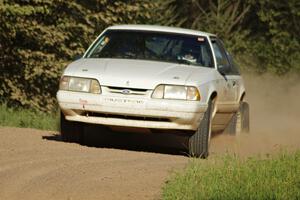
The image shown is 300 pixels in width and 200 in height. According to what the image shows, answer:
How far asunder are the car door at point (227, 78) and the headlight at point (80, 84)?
189 cm

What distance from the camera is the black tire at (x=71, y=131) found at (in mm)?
11320

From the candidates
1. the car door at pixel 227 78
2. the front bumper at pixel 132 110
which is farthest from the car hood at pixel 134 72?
the car door at pixel 227 78

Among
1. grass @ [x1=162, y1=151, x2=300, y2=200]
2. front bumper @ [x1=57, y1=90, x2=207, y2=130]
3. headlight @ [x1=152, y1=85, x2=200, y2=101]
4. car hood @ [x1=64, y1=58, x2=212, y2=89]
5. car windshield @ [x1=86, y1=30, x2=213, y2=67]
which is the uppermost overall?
car windshield @ [x1=86, y1=30, x2=213, y2=67]

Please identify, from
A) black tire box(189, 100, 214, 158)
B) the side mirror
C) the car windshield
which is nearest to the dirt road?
black tire box(189, 100, 214, 158)

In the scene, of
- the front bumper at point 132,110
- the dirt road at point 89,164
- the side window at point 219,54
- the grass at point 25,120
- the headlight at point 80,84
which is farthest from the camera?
the grass at point 25,120

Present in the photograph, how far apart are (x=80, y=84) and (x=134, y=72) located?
64 centimetres

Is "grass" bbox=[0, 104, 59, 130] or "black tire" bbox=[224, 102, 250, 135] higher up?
"black tire" bbox=[224, 102, 250, 135]

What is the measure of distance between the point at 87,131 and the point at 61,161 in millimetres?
2899

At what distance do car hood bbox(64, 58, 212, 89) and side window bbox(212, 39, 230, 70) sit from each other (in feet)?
2.72

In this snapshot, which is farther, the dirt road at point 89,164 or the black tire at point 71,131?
the black tire at point 71,131

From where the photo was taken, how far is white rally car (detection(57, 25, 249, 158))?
1053 centimetres

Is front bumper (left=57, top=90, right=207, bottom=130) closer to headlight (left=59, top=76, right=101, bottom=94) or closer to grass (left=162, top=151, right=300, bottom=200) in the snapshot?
headlight (left=59, top=76, right=101, bottom=94)

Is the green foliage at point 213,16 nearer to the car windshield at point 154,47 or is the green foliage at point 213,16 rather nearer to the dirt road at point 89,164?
the dirt road at point 89,164

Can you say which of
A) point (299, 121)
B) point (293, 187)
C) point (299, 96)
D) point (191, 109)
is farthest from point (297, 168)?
point (299, 96)
